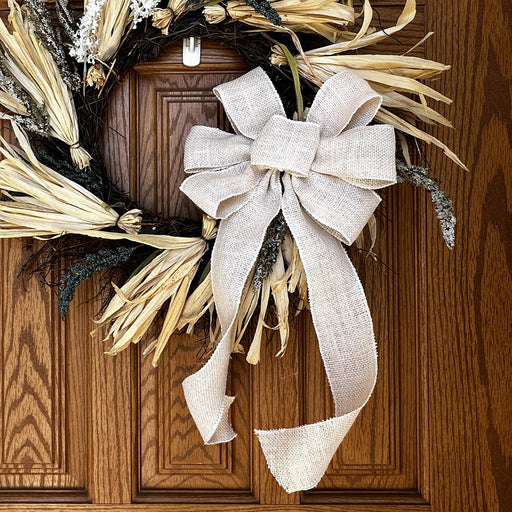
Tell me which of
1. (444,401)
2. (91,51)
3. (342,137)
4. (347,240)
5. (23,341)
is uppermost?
(91,51)

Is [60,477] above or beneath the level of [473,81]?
beneath

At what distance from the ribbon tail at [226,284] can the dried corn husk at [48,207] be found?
5.2 inches

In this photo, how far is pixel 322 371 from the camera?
96cm

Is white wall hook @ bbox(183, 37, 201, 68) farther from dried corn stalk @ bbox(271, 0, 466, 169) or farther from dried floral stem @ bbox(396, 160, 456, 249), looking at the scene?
dried floral stem @ bbox(396, 160, 456, 249)

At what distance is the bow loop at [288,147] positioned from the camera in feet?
2.56

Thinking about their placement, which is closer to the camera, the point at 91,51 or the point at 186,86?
the point at 91,51

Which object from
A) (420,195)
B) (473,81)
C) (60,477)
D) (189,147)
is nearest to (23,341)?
(60,477)

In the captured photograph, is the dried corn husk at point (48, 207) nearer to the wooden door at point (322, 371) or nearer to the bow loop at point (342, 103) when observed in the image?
the wooden door at point (322, 371)

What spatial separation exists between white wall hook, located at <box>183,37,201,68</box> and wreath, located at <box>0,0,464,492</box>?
0.09 ft

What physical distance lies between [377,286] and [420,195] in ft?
0.52

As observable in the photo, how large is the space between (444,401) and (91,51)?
2.41ft

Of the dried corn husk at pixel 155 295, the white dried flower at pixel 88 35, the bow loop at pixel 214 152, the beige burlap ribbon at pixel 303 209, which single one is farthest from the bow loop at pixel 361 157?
the white dried flower at pixel 88 35

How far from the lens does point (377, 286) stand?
0.96 metres

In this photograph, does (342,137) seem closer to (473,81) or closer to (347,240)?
(347,240)
